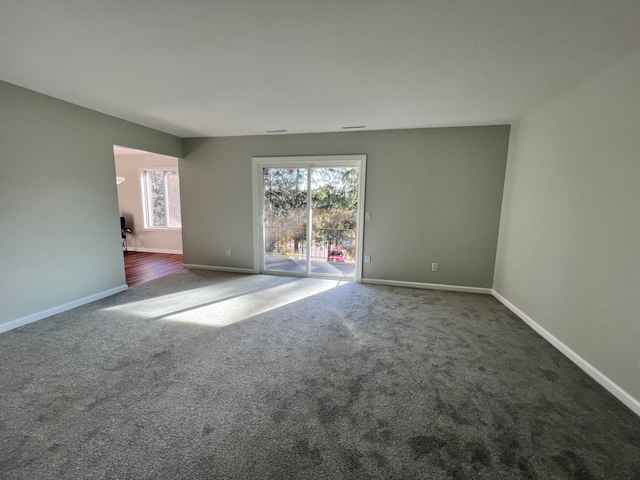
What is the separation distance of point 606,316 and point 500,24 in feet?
7.30

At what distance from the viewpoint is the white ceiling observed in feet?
4.98

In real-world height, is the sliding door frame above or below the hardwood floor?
above

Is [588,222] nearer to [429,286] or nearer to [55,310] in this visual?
[429,286]

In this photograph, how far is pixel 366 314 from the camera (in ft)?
10.6

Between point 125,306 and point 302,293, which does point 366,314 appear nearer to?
point 302,293

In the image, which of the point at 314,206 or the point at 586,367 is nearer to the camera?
the point at 586,367

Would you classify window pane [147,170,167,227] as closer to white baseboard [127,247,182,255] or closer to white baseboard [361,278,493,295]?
white baseboard [127,247,182,255]

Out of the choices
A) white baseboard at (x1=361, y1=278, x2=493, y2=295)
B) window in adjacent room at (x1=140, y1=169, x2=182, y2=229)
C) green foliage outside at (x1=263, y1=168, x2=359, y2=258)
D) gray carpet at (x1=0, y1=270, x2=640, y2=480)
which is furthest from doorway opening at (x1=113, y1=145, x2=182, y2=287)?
white baseboard at (x1=361, y1=278, x2=493, y2=295)

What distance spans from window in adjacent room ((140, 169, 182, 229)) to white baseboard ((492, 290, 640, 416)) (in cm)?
685

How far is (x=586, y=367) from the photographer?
2.19 meters

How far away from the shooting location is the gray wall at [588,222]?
1.87 meters

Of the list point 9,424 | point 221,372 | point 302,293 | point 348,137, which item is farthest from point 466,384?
point 348,137

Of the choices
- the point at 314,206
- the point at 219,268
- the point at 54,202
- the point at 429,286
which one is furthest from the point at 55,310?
the point at 429,286

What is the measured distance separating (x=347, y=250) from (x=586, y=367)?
308 centimetres
